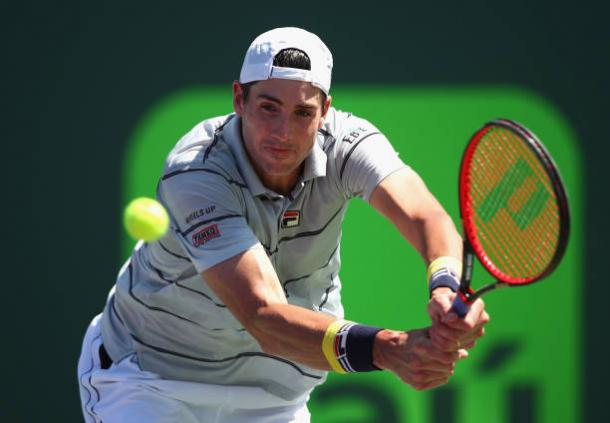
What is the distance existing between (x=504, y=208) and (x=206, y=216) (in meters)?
0.82

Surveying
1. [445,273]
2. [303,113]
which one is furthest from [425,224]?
[303,113]

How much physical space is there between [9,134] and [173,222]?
2039 millimetres

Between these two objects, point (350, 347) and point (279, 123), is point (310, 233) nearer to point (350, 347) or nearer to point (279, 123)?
point (279, 123)

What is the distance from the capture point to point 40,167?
4.79 m

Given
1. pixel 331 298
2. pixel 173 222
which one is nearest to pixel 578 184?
pixel 331 298

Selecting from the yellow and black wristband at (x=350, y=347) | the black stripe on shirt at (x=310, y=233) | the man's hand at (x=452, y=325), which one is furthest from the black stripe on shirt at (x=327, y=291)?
the man's hand at (x=452, y=325)

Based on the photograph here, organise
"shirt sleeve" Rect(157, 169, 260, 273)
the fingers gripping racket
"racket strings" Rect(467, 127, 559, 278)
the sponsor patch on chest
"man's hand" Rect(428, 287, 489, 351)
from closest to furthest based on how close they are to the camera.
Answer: "man's hand" Rect(428, 287, 489, 351) → the fingers gripping racket → "shirt sleeve" Rect(157, 169, 260, 273) → "racket strings" Rect(467, 127, 559, 278) → the sponsor patch on chest

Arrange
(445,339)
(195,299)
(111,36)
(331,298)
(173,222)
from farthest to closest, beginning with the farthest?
1. (111,36)
2. (331,298)
3. (195,299)
4. (173,222)
5. (445,339)

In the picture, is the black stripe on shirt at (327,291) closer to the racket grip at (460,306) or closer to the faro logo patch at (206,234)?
the faro logo patch at (206,234)

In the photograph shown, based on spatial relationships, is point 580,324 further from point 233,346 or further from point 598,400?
point 233,346

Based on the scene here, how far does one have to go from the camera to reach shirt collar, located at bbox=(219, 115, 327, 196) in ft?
10.1

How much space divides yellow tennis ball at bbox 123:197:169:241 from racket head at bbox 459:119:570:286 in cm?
77

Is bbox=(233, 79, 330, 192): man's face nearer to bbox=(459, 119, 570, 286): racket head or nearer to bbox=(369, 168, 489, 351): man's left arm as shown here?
bbox=(369, 168, 489, 351): man's left arm

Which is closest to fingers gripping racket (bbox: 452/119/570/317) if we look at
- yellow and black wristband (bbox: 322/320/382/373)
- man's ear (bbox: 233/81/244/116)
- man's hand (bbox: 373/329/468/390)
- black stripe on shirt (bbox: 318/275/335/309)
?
man's hand (bbox: 373/329/468/390)
